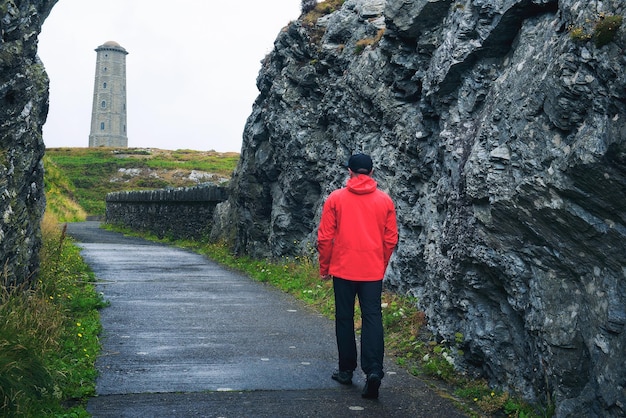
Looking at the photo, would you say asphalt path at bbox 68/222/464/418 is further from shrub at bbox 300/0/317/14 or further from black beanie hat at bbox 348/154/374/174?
shrub at bbox 300/0/317/14

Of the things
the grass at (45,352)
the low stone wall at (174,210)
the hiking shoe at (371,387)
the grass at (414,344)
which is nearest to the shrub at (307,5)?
the grass at (414,344)

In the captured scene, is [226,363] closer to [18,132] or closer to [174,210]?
[18,132]

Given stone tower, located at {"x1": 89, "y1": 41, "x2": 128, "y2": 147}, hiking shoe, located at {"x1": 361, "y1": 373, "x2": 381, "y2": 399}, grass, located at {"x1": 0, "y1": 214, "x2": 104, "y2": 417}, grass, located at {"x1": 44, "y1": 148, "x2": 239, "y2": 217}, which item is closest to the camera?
grass, located at {"x1": 0, "y1": 214, "x2": 104, "y2": 417}

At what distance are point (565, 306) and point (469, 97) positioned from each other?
121 inches

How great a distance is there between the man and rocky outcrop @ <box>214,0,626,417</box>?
2.77ft

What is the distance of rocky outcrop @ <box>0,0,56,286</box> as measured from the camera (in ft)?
21.6

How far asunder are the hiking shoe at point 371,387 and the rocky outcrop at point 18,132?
A: 11.3ft

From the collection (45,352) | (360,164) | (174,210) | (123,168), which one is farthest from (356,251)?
(123,168)

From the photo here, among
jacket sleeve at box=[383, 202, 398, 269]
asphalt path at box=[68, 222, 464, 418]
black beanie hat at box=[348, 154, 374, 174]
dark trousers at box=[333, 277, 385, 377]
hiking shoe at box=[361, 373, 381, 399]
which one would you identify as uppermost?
black beanie hat at box=[348, 154, 374, 174]

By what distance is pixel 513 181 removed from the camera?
5535mm

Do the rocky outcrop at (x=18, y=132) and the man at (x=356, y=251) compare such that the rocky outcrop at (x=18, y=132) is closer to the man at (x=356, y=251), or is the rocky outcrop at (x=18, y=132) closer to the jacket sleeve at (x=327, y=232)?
A: the jacket sleeve at (x=327, y=232)

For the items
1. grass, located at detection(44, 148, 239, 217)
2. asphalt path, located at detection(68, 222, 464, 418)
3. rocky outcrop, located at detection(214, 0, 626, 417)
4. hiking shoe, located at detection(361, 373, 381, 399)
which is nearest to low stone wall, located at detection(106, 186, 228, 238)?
asphalt path, located at detection(68, 222, 464, 418)

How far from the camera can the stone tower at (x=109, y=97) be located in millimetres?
101062

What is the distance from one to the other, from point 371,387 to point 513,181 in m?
2.07
